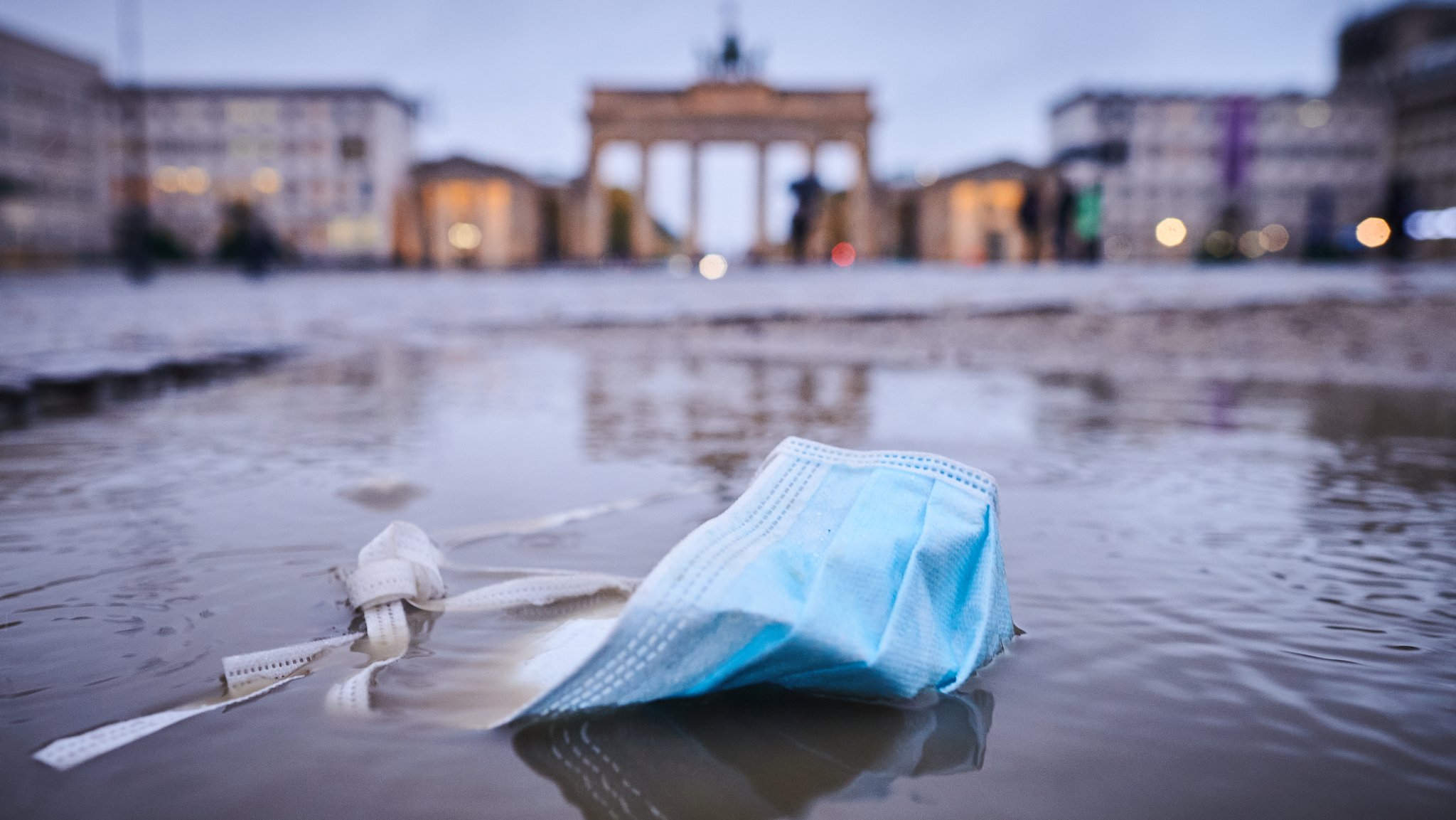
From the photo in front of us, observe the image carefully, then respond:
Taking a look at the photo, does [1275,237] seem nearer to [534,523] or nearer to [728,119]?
[728,119]

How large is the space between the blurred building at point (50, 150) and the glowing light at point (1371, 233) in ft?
244

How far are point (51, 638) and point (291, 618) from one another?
40cm

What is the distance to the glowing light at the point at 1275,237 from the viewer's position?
68.1 m

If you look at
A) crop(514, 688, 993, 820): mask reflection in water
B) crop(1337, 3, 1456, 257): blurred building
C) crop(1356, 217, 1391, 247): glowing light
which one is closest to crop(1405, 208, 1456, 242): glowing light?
crop(1337, 3, 1456, 257): blurred building

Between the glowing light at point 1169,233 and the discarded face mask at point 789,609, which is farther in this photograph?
the glowing light at point 1169,233

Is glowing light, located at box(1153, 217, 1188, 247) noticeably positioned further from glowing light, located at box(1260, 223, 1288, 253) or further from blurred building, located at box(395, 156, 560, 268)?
blurred building, located at box(395, 156, 560, 268)

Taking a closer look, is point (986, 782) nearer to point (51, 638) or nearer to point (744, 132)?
point (51, 638)

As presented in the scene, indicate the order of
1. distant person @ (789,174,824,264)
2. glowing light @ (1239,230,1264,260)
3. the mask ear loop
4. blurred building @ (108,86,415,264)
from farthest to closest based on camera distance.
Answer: glowing light @ (1239,230,1264,260) → blurred building @ (108,86,415,264) → distant person @ (789,174,824,264) → the mask ear loop

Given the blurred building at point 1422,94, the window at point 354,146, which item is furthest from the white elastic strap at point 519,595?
the window at point 354,146

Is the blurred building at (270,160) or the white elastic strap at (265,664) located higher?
the blurred building at (270,160)

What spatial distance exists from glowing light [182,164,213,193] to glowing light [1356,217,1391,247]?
71.7 meters

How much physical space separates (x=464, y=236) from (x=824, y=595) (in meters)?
62.6

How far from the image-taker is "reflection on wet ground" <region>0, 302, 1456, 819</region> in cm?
132

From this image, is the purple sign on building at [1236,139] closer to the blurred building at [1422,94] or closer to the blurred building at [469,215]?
the blurred building at [1422,94]
